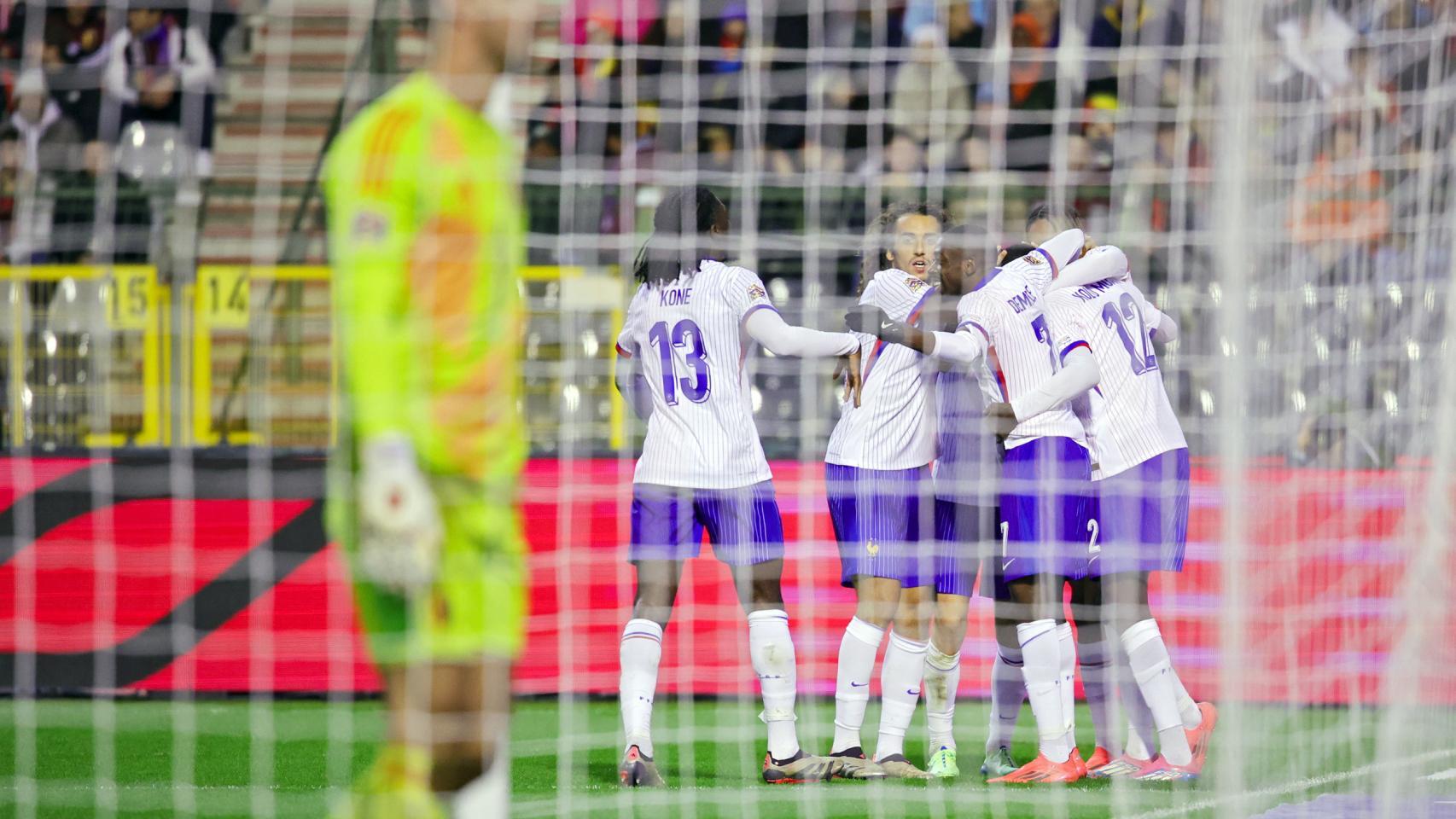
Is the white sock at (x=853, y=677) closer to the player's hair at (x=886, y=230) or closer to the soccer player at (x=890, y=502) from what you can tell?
A: the soccer player at (x=890, y=502)

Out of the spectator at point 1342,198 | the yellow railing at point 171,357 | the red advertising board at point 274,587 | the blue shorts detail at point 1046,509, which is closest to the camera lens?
the spectator at point 1342,198

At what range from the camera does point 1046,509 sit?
5.64m

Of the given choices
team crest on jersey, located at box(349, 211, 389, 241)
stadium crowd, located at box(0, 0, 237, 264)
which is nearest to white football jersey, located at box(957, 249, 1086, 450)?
team crest on jersey, located at box(349, 211, 389, 241)

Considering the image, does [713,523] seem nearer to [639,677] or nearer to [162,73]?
[639,677]

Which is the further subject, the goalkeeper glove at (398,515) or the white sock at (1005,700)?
the white sock at (1005,700)

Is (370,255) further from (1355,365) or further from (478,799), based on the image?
(1355,365)

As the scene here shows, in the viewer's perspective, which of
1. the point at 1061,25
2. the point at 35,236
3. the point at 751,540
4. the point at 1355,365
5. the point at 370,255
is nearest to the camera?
the point at 370,255

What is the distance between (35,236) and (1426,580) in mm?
6783

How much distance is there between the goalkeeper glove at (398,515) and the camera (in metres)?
2.67

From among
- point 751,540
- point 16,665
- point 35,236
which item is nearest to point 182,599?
point 16,665

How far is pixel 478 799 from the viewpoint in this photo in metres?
2.78

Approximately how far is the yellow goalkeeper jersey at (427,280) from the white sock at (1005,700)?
3732 mm

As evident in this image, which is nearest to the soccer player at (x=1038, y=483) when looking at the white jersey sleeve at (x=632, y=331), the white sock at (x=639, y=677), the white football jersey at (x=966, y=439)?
the white football jersey at (x=966, y=439)

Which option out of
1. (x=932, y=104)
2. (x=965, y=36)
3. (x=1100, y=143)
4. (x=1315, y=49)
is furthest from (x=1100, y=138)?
(x=1315, y=49)
